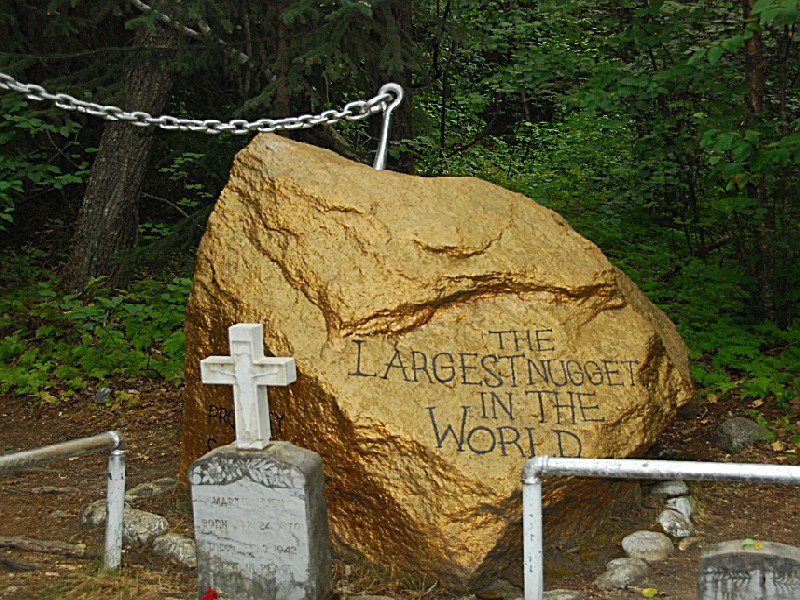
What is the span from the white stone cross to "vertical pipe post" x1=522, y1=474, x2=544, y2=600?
1.15 meters

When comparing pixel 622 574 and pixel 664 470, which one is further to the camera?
pixel 622 574

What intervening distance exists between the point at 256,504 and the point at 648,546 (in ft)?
6.78

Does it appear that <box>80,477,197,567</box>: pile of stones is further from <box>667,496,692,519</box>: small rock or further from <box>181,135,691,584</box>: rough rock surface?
<box>667,496,692,519</box>: small rock

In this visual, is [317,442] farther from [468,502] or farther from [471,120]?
[471,120]

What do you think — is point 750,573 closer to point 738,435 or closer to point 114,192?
point 738,435

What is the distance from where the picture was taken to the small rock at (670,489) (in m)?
4.82

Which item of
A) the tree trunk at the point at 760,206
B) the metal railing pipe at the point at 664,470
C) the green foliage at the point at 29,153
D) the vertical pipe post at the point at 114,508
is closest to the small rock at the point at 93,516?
the vertical pipe post at the point at 114,508

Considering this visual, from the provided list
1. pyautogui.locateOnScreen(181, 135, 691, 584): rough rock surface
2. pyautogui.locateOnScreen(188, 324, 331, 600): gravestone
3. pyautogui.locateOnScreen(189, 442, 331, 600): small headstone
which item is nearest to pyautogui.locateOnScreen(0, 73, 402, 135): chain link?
pyautogui.locateOnScreen(181, 135, 691, 584): rough rock surface

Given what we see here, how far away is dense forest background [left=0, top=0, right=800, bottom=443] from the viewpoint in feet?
21.3

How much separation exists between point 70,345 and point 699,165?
6.91 meters

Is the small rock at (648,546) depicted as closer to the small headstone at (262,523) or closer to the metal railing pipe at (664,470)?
the metal railing pipe at (664,470)

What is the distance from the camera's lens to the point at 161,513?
478cm

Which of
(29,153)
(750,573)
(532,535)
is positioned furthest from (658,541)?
(29,153)

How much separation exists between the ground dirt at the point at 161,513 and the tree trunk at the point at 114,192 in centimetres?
192
